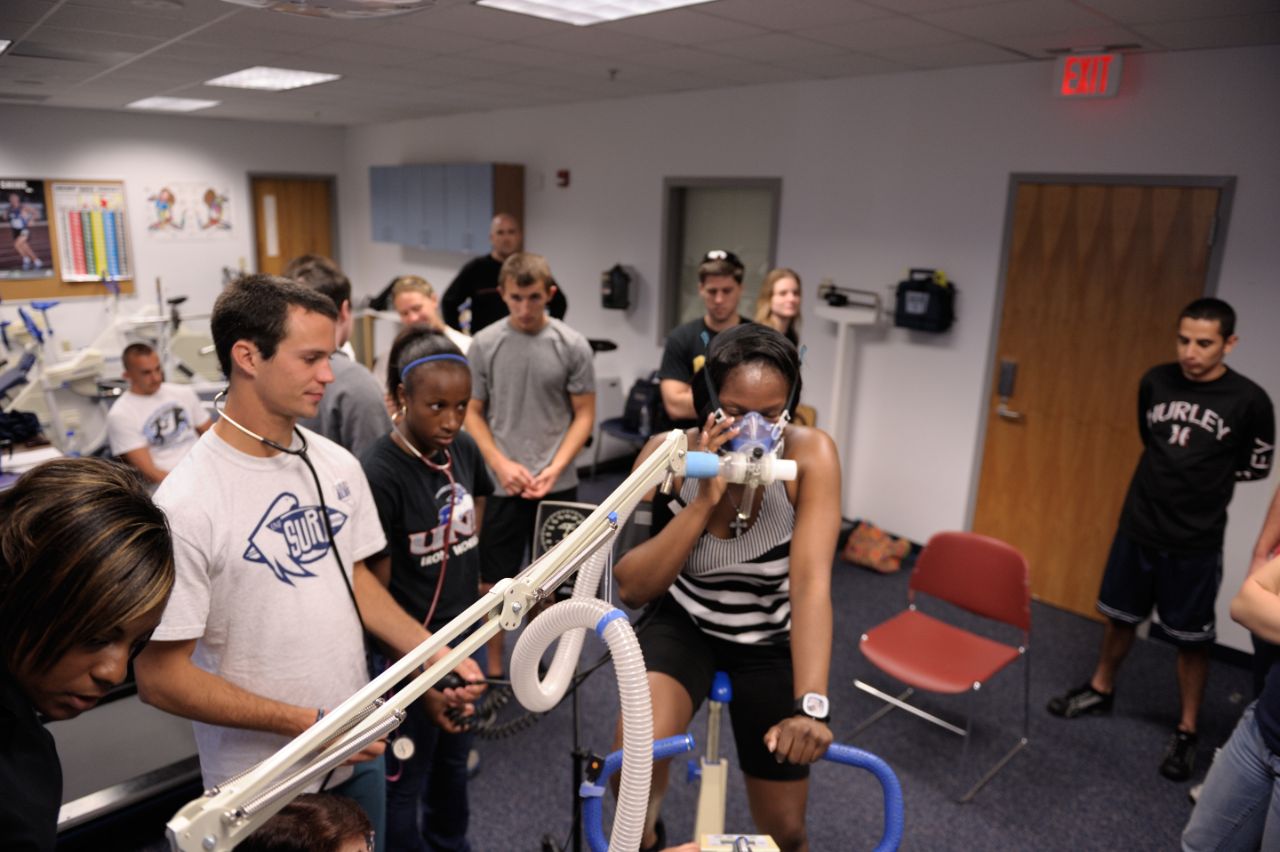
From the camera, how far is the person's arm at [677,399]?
310cm

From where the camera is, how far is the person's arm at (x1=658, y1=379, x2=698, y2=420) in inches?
122

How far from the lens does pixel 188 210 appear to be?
28.0 ft

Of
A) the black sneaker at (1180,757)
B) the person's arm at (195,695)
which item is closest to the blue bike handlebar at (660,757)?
the person's arm at (195,695)

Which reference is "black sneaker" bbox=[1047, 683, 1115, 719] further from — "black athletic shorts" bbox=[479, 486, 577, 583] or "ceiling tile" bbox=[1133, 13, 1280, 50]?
"ceiling tile" bbox=[1133, 13, 1280, 50]

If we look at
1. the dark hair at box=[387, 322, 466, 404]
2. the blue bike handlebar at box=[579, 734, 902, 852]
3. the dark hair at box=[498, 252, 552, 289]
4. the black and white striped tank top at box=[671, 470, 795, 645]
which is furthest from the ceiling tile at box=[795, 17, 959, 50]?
the blue bike handlebar at box=[579, 734, 902, 852]

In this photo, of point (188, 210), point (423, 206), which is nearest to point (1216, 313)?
point (423, 206)

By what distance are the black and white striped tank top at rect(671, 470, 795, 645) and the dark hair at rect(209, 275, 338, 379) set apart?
78cm

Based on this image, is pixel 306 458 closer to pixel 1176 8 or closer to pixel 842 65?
pixel 1176 8

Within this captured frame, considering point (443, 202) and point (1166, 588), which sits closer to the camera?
point (1166, 588)

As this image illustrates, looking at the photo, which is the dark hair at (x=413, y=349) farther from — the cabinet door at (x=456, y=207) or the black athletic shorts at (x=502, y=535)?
the cabinet door at (x=456, y=207)

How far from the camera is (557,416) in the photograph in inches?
125

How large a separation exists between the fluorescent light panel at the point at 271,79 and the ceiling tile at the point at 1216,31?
4629 mm

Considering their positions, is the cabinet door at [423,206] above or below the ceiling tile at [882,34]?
below

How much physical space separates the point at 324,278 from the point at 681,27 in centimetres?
202
